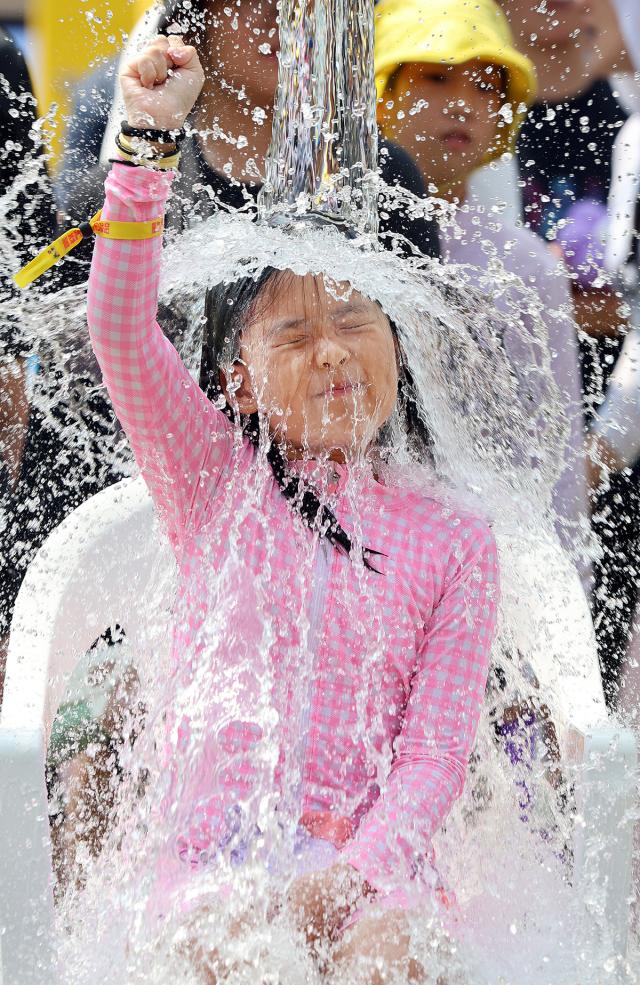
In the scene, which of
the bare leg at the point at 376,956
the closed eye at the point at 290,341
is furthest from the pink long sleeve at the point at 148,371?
the bare leg at the point at 376,956

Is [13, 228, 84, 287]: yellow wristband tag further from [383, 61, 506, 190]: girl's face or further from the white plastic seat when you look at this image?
[383, 61, 506, 190]: girl's face

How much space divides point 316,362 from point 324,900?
1.84ft

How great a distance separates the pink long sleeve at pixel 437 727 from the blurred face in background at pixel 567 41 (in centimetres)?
79

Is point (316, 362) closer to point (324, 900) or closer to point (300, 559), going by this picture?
point (300, 559)

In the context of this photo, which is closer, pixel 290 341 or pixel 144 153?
pixel 144 153

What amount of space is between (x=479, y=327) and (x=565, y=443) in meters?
0.24

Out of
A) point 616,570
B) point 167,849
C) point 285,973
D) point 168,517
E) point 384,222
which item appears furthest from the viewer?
point 616,570

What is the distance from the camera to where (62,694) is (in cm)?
135

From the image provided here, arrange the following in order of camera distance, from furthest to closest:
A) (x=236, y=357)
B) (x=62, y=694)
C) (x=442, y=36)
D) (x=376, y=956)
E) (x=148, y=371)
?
(x=442, y=36)
(x=62, y=694)
(x=236, y=357)
(x=148, y=371)
(x=376, y=956)

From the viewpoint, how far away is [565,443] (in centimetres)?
154

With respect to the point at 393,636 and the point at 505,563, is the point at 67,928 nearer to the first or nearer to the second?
the point at 393,636

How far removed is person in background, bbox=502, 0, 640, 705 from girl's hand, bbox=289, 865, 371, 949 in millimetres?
750

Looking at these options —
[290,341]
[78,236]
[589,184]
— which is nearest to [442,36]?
[589,184]

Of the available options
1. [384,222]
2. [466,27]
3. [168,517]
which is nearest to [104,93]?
[384,222]
